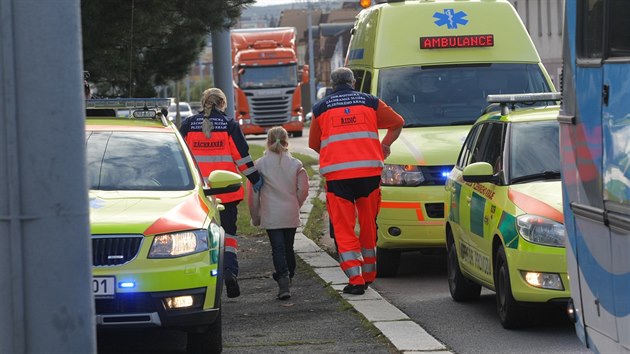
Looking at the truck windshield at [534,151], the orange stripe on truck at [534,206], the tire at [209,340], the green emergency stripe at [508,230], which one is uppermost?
the truck windshield at [534,151]

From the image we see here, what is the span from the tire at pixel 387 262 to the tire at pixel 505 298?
125 inches

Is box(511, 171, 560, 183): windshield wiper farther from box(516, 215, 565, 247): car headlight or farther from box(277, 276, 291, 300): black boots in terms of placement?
box(277, 276, 291, 300): black boots

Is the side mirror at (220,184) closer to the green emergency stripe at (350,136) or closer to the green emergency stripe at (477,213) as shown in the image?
the green emergency stripe at (477,213)

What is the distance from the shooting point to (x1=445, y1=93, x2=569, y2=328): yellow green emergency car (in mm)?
8766

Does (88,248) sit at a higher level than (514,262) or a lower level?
higher

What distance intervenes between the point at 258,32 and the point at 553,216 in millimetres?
43482

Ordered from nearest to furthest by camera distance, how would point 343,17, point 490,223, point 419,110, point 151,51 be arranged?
point 490,223 → point 419,110 → point 151,51 → point 343,17

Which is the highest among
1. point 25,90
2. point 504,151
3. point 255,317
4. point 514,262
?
point 25,90

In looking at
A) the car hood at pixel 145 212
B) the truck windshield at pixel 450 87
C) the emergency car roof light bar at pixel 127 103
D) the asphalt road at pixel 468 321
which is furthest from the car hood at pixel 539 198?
the truck windshield at pixel 450 87

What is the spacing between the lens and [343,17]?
142875 millimetres

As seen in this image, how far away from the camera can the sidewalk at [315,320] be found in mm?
8648

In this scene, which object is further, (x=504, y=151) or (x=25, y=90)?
(x=504, y=151)

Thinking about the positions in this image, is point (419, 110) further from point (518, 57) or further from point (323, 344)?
point (323, 344)

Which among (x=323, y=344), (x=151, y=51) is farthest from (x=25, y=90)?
(x=151, y=51)
